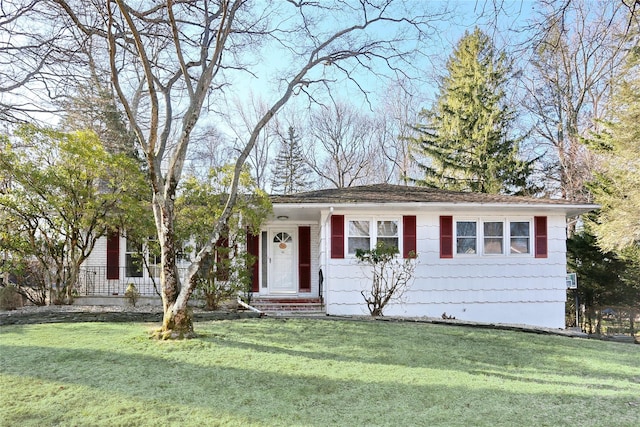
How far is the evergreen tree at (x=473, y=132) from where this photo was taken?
823 inches

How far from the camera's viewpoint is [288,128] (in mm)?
27828

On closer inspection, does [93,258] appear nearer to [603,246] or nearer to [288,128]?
[603,246]

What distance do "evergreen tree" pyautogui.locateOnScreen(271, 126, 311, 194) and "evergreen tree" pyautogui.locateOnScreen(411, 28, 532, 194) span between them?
786 cm

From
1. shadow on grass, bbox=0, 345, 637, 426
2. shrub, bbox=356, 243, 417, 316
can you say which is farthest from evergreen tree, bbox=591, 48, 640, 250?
shadow on grass, bbox=0, 345, 637, 426

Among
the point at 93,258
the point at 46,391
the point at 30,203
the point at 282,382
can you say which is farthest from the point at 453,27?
the point at 93,258

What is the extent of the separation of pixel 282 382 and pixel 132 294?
7.41 metres

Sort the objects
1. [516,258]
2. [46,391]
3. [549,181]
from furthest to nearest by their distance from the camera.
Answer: [549,181] → [516,258] → [46,391]

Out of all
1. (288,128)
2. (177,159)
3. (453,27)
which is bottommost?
(177,159)

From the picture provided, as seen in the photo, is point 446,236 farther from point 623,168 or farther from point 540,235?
point 623,168

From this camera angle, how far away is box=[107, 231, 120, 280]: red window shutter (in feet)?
41.6

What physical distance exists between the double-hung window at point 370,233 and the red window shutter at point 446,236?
114 centimetres

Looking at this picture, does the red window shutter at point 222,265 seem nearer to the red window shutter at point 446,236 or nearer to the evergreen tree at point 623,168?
the red window shutter at point 446,236

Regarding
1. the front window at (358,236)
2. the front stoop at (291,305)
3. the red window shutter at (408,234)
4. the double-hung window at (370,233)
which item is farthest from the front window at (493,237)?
the front stoop at (291,305)

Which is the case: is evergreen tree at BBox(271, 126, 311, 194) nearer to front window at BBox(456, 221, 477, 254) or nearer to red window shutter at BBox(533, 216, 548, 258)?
front window at BBox(456, 221, 477, 254)
